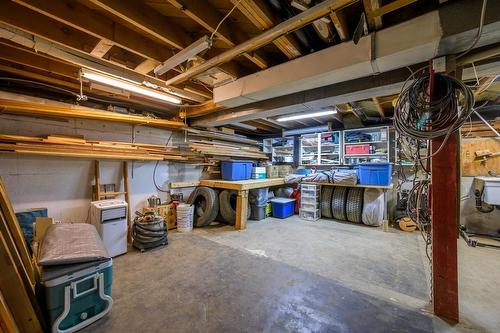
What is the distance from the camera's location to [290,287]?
7.81 feet

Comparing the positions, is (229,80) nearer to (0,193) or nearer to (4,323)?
(0,193)

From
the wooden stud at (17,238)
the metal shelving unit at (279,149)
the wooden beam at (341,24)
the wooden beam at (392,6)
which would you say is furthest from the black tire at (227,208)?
the wooden beam at (392,6)

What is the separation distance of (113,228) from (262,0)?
11.3 feet

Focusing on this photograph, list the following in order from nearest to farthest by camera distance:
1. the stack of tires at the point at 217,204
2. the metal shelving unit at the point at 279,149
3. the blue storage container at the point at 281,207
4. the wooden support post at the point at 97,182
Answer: the wooden support post at the point at 97,182 → the stack of tires at the point at 217,204 → the blue storage container at the point at 281,207 → the metal shelving unit at the point at 279,149

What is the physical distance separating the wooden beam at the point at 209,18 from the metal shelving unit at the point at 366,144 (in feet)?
13.9

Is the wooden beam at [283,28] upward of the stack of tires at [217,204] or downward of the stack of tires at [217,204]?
upward

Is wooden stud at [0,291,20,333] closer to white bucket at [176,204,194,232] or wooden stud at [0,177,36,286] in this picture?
wooden stud at [0,177,36,286]

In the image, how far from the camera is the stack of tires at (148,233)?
133 inches

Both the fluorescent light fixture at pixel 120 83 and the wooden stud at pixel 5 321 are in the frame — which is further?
the fluorescent light fixture at pixel 120 83

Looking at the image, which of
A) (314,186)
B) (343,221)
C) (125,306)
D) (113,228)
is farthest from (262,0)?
(343,221)

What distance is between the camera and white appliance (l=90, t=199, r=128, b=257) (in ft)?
10.1

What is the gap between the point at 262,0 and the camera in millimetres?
1680

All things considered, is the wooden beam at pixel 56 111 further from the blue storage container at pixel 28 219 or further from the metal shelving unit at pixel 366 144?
the metal shelving unit at pixel 366 144

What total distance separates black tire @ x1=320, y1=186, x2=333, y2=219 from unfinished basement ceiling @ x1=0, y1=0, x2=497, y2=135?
3.00 metres
